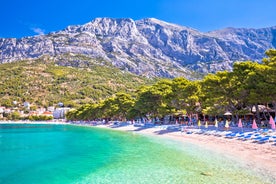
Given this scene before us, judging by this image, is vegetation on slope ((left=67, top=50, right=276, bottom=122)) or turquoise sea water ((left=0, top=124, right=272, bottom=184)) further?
vegetation on slope ((left=67, top=50, right=276, bottom=122))

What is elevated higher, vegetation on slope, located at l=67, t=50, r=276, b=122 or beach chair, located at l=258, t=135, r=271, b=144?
vegetation on slope, located at l=67, t=50, r=276, b=122

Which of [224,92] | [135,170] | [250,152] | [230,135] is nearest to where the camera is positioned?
[135,170]

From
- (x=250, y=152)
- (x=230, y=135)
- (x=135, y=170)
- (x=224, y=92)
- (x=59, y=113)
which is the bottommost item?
(x=135, y=170)

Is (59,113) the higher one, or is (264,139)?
(59,113)

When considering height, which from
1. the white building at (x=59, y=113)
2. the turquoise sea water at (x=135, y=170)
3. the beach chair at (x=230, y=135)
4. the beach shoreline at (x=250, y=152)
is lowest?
the turquoise sea water at (x=135, y=170)

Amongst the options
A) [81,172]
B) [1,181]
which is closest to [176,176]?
[81,172]

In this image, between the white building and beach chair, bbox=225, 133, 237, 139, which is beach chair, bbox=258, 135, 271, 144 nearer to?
beach chair, bbox=225, 133, 237, 139

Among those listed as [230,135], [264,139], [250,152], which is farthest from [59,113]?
[250,152]

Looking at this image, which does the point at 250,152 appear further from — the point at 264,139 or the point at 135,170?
the point at 135,170

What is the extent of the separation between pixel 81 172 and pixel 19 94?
181 m

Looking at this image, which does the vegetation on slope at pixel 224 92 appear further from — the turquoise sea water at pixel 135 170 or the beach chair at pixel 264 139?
the turquoise sea water at pixel 135 170

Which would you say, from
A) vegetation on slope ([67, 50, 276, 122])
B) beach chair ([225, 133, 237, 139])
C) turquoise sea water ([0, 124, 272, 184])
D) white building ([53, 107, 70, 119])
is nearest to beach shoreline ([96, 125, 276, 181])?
beach chair ([225, 133, 237, 139])

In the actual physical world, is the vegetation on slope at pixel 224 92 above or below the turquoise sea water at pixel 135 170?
above

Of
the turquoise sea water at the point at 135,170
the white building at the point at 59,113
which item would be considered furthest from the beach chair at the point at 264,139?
the white building at the point at 59,113
